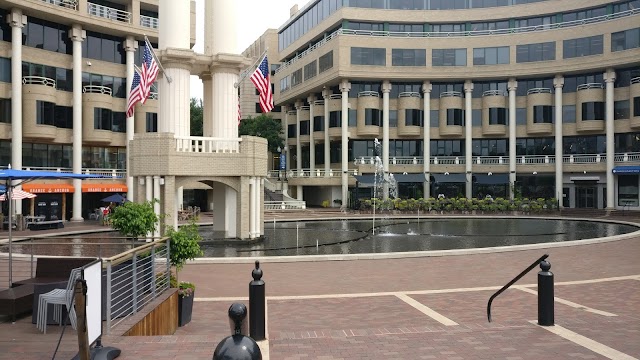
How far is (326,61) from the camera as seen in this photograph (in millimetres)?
59406

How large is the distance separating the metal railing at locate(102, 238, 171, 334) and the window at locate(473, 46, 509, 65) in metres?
52.6

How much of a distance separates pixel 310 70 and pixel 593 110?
30.9 metres

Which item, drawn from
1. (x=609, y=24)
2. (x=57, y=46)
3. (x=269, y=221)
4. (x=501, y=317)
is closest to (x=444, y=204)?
(x=269, y=221)

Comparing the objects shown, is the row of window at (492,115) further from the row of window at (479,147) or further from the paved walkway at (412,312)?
the paved walkway at (412,312)

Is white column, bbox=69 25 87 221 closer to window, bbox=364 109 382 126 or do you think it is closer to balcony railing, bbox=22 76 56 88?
balcony railing, bbox=22 76 56 88

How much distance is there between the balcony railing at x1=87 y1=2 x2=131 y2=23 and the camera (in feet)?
140

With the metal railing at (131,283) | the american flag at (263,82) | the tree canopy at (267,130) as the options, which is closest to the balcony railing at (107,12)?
the american flag at (263,82)

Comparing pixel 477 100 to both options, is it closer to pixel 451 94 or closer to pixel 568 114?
pixel 451 94

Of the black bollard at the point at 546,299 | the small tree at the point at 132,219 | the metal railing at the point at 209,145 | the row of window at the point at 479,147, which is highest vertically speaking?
the row of window at the point at 479,147

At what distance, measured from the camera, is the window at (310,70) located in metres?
62.1

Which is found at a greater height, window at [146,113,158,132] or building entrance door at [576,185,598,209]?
window at [146,113,158,132]

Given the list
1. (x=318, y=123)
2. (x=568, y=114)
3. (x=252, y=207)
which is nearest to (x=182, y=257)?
(x=252, y=207)

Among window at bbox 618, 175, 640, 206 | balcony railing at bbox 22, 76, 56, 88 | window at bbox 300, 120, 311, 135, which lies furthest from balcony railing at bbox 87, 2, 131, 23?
window at bbox 618, 175, 640, 206

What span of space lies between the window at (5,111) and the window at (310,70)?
108 ft
